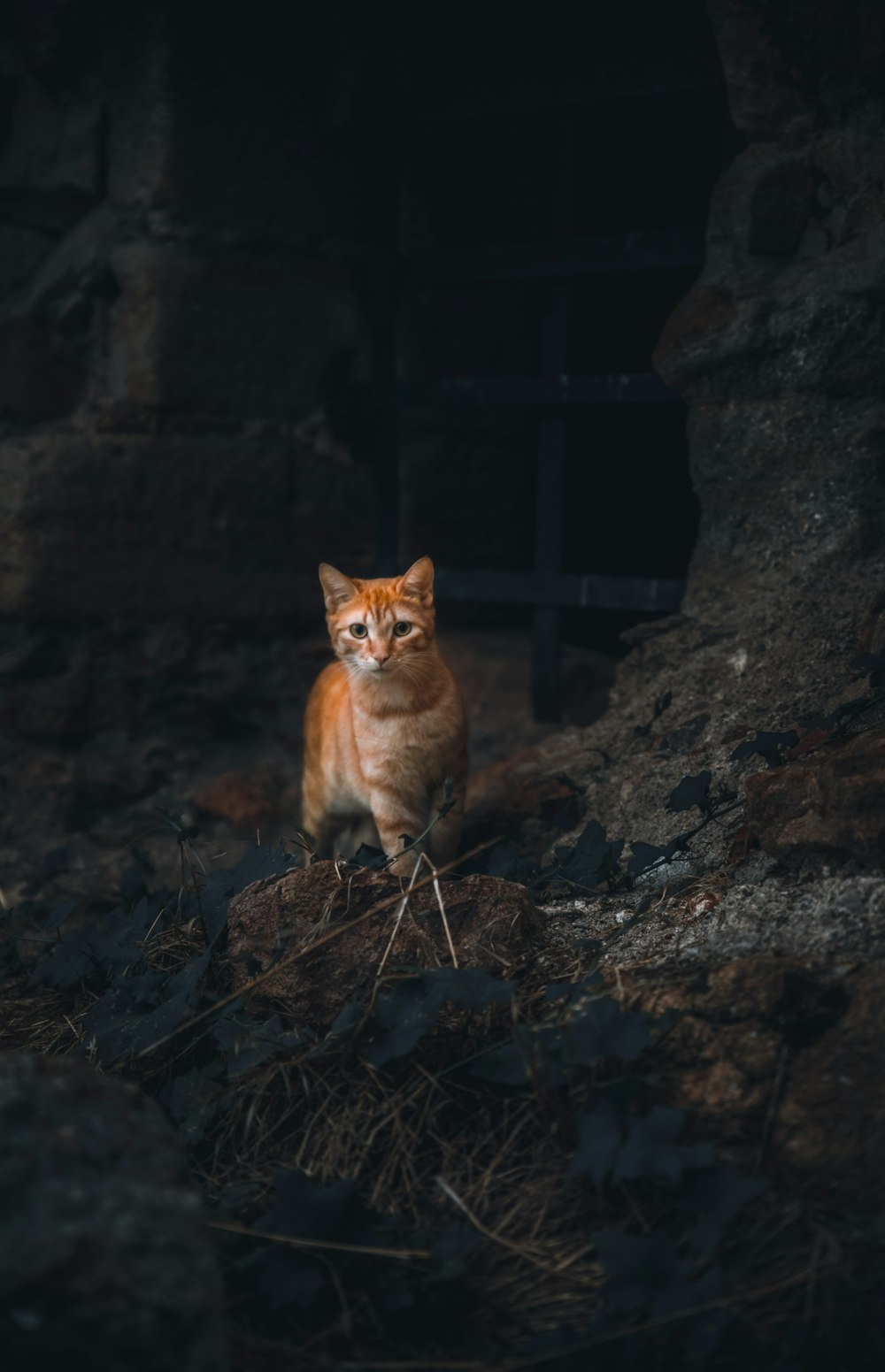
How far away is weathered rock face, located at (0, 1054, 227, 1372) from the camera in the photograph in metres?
1.15

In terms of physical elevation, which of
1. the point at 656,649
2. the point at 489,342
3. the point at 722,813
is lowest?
the point at 722,813

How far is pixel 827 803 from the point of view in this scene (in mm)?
1942

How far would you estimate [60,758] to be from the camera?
3523 millimetres

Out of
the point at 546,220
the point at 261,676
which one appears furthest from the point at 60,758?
the point at 546,220

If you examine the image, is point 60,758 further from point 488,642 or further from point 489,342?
point 489,342

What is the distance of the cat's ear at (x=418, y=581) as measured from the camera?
292cm

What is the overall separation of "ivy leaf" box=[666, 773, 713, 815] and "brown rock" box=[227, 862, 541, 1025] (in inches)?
14.8

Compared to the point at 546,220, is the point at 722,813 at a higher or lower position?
lower

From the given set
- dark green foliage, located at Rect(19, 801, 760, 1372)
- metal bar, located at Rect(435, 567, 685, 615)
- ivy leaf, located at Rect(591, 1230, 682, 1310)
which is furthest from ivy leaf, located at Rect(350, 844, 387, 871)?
metal bar, located at Rect(435, 567, 685, 615)

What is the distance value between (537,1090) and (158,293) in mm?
2569

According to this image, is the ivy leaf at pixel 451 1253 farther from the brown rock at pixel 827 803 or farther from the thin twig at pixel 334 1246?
the brown rock at pixel 827 803

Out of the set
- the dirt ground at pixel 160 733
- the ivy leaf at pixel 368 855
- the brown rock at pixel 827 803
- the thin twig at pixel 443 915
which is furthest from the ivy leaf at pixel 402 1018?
the dirt ground at pixel 160 733

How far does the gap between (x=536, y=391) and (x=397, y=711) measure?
1.20 meters

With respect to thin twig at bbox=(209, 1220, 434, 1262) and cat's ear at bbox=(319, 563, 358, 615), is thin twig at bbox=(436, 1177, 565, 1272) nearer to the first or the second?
thin twig at bbox=(209, 1220, 434, 1262)
